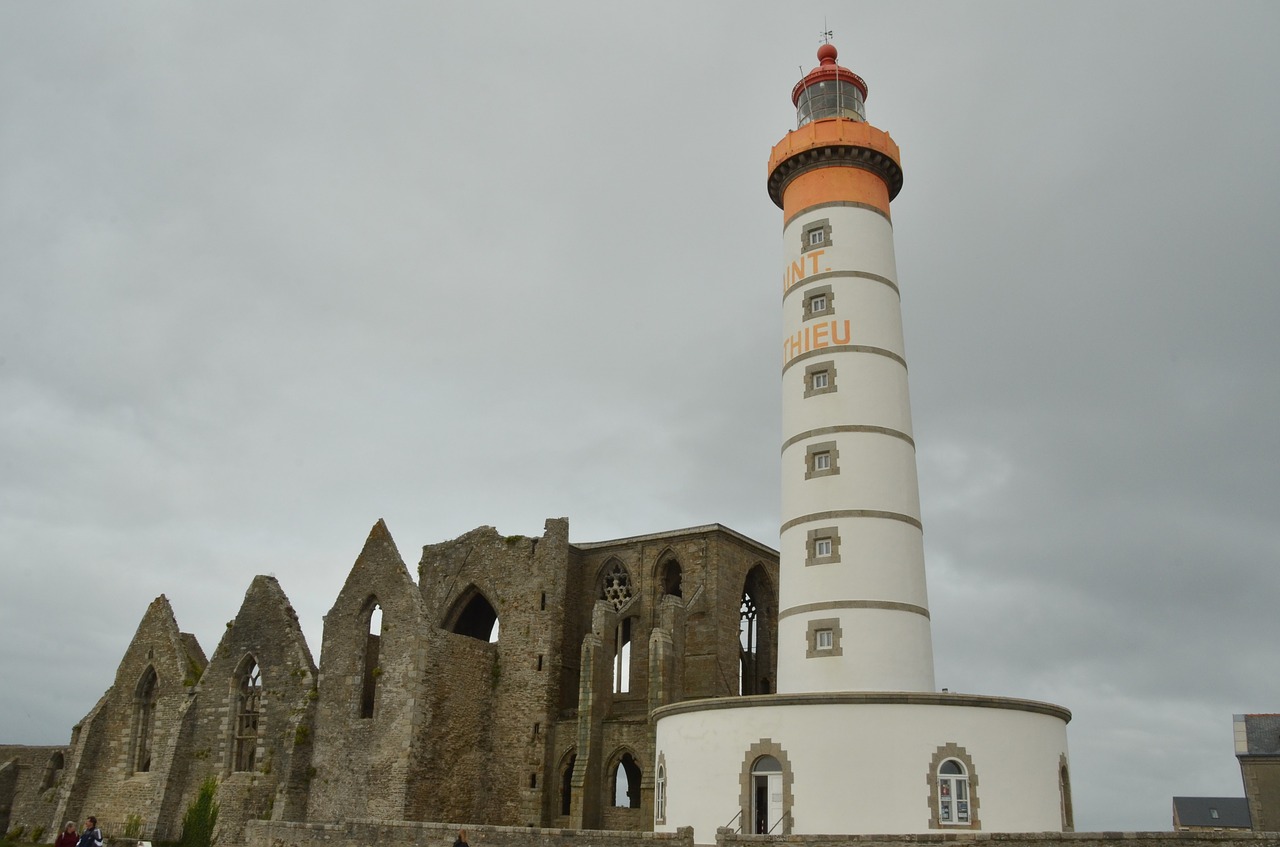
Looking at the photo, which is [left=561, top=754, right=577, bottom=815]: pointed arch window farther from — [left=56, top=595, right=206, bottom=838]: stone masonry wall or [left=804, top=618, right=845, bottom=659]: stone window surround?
[left=56, top=595, right=206, bottom=838]: stone masonry wall

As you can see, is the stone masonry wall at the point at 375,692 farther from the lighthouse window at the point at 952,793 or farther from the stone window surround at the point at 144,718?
the lighthouse window at the point at 952,793

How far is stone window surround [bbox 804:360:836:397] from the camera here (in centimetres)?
2425

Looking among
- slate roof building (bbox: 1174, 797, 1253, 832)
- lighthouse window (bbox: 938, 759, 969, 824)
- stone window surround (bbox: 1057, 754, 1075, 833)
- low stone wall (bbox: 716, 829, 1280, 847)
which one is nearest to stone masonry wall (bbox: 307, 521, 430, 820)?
low stone wall (bbox: 716, 829, 1280, 847)

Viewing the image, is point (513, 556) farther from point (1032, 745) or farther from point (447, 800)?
point (1032, 745)

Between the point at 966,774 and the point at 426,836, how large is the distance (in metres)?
11.3

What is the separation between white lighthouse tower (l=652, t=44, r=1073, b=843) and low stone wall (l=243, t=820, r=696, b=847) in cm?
209

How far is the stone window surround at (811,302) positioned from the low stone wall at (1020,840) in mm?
12064

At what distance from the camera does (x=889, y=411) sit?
24.1 metres

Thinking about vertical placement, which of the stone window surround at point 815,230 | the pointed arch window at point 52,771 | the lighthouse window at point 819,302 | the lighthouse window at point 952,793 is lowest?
the lighthouse window at point 952,793

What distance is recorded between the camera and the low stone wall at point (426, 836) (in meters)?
19.3

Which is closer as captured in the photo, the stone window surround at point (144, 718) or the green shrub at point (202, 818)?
the green shrub at point (202, 818)

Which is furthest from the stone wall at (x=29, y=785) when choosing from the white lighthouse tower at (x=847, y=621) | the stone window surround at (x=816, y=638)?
the stone window surround at (x=816, y=638)

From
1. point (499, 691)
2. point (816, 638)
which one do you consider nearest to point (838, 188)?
point (816, 638)

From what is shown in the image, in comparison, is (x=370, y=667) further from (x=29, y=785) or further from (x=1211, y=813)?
(x=1211, y=813)
